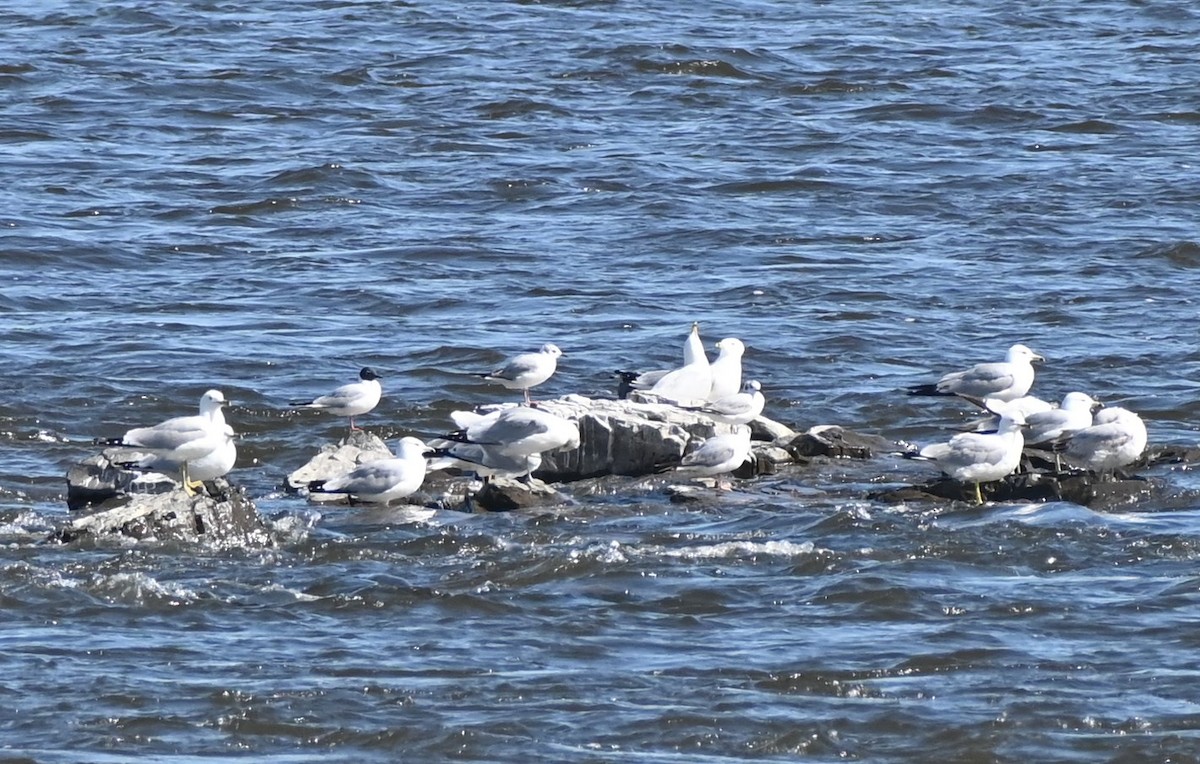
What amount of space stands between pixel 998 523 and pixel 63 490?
5060 mm

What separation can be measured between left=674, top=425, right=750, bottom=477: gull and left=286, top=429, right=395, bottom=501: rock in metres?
1.66

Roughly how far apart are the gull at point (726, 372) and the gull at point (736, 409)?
18.9 inches

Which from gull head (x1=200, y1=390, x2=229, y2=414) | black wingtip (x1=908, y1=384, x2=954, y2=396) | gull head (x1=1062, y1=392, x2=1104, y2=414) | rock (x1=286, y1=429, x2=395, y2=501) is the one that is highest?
gull head (x1=200, y1=390, x2=229, y2=414)

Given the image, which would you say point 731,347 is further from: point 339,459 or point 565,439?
point 339,459

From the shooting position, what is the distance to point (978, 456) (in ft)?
35.8

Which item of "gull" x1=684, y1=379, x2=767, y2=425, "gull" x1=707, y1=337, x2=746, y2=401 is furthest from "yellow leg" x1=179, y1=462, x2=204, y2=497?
"gull" x1=707, y1=337, x2=746, y2=401

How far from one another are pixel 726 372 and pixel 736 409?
3.31 ft

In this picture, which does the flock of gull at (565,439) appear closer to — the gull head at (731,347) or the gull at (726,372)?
the gull at (726,372)

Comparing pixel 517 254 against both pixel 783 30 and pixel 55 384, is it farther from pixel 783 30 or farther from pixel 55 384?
pixel 783 30

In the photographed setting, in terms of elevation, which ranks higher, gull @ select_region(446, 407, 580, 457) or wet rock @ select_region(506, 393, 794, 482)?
gull @ select_region(446, 407, 580, 457)

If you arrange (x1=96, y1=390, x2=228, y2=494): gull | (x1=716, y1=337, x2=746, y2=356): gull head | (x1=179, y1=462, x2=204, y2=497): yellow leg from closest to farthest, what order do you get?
1. (x1=96, y1=390, x2=228, y2=494): gull
2. (x1=179, y1=462, x2=204, y2=497): yellow leg
3. (x1=716, y1=337, x2=746, y2=356): gull head

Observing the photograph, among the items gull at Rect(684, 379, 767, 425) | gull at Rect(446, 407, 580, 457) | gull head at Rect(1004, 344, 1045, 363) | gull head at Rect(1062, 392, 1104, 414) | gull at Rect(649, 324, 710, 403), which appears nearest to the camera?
gull at Rect(446, 407, 580, 457)

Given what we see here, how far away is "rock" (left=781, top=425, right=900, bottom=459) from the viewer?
12.3 metres

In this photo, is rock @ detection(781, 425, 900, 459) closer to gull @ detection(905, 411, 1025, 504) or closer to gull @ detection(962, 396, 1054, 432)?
gull @ detection(962, 396, 1054, 432)
